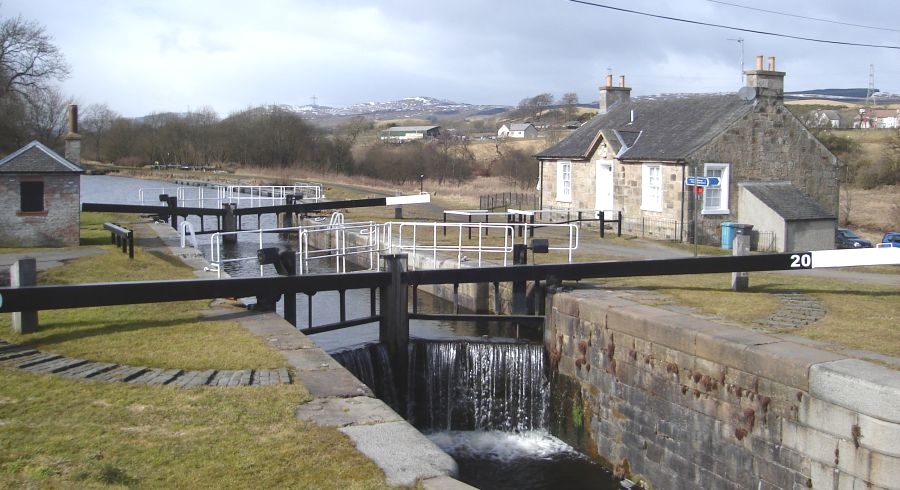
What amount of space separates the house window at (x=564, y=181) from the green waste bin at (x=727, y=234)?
21.5ft

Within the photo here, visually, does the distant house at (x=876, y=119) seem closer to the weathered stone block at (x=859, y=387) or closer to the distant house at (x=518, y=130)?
the distant house at (x=518, y=130)

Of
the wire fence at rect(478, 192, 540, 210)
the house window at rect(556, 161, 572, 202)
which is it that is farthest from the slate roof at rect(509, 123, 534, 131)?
the house window at rect(556, 161, 572, 202)

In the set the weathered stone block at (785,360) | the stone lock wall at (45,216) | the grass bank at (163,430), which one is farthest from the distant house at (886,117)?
the grass bank at (163,430)

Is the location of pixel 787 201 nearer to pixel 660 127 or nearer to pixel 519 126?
pixel 660 127

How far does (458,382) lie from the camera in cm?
1335

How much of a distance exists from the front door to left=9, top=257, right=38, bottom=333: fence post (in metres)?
18.4

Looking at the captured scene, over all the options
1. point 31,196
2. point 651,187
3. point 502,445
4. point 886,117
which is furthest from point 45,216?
point 886,117

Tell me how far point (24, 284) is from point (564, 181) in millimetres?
20294

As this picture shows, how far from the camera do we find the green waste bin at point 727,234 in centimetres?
2234

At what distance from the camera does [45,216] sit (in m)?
18.4

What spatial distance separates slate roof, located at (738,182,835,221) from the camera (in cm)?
2223

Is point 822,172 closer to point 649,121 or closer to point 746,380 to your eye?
point 649,121

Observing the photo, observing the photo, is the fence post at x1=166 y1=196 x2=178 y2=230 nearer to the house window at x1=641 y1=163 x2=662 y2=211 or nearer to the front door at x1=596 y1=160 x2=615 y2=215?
the front door at x1=596 y1=160 x2=615 y2=215

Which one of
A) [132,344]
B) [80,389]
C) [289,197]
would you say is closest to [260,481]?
[80,389]
